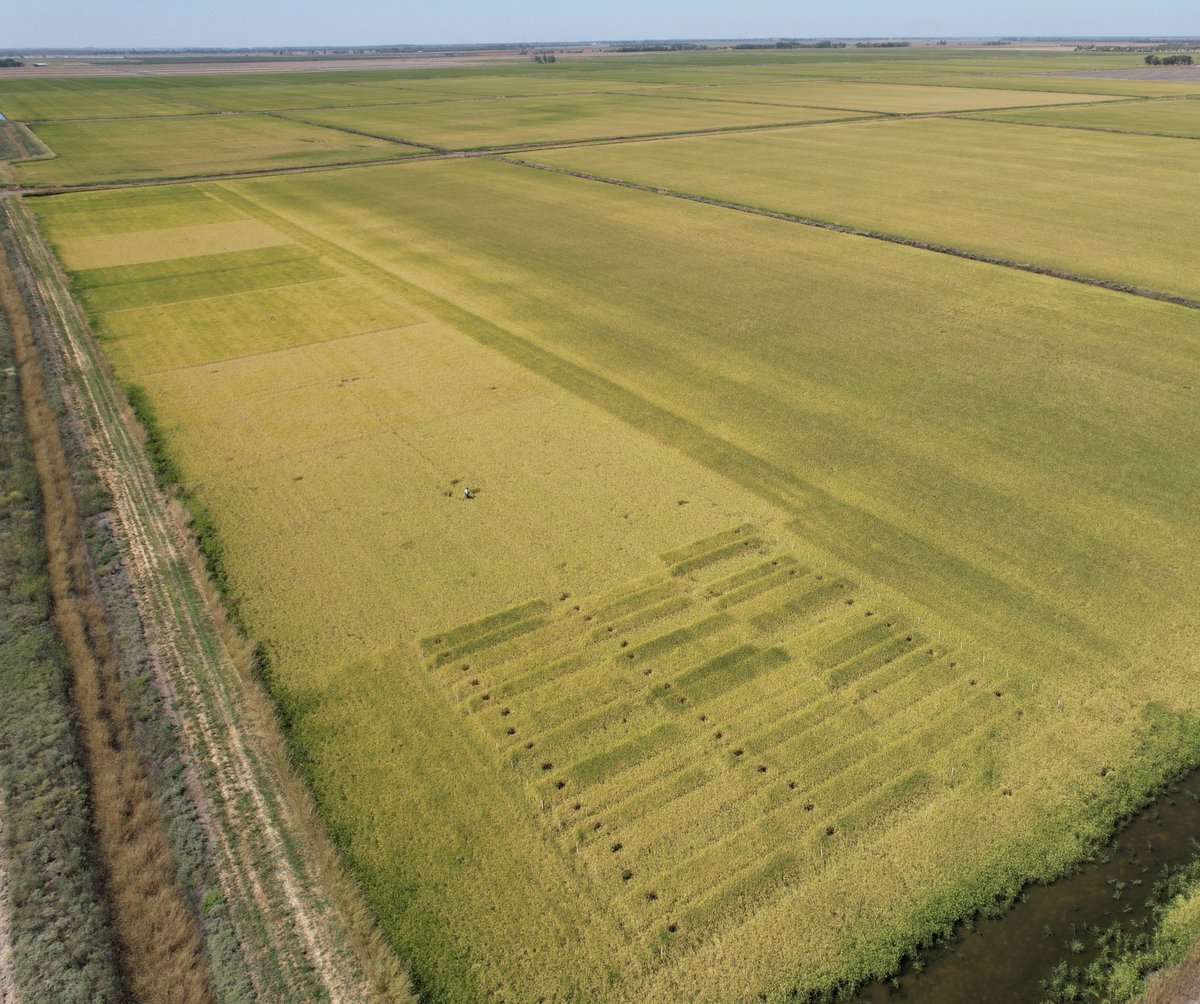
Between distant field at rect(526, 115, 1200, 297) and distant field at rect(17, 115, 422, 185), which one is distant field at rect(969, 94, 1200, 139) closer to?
distant field at rect(526, 115, 1200, 297)

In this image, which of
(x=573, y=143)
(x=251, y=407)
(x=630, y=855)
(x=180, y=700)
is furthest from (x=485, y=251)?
(x=573, y=143)

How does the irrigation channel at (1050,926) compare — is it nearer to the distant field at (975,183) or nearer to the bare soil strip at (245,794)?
the bare soil strip at (245,794)

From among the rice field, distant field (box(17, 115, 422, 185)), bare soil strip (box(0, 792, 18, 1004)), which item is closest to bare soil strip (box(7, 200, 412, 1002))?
the rice field

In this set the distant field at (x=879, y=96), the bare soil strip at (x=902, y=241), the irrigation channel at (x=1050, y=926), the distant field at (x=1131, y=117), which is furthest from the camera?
the distant field at (x=879, y=96)

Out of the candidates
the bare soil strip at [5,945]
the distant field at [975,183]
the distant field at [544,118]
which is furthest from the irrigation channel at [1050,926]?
the distant field at [544,118]

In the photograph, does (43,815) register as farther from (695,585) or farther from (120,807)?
(695,585)

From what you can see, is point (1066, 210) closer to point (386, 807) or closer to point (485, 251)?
point (485, 251)
